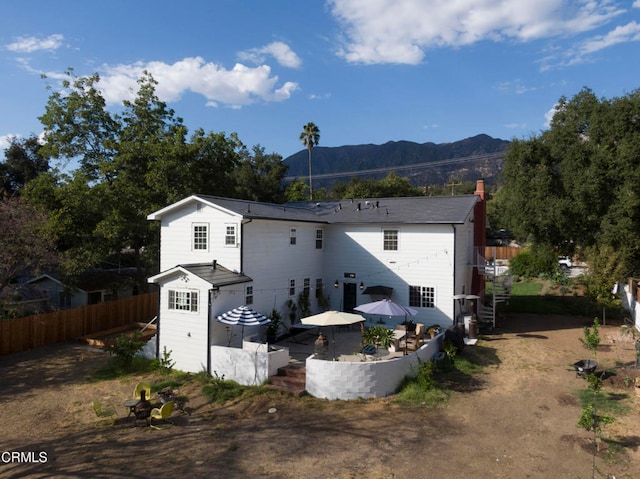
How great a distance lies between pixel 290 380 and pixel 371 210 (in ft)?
43.3

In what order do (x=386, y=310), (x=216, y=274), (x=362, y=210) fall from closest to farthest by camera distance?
(x=386, y=310)
(x=216, y=274)
(x=362, y=210)

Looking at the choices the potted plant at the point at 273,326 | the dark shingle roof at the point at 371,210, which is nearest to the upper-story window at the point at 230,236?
the dark shingle roof at the point at 371,210

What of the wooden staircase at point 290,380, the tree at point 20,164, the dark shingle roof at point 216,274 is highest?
the tree at point 20,164

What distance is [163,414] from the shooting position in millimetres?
12898

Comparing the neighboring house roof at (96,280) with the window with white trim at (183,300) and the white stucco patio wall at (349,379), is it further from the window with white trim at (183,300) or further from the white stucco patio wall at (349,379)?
the white stucco patio wall at (349,379)

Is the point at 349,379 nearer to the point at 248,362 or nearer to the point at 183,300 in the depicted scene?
the point at 248,362

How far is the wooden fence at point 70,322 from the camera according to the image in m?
21.3

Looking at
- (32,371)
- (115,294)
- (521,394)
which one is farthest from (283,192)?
(521,394)

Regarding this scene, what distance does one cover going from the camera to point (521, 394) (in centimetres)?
1511

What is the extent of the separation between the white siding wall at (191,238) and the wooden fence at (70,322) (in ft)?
23.2

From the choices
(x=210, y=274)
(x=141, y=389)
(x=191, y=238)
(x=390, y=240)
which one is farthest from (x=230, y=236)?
(x=390, y=240)

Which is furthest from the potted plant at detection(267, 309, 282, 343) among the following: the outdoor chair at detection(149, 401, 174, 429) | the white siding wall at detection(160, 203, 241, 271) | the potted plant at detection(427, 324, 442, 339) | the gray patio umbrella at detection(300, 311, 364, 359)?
the potted plant at detection(427, 324, 442, 339)

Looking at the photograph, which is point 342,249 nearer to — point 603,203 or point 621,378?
point 621,378

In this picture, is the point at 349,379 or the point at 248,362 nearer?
the point at 349,379
